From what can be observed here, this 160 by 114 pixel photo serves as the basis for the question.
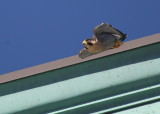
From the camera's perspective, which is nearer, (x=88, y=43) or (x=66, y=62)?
(x=88, y=43)

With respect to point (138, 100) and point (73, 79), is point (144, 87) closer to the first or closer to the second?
point (138, 100)

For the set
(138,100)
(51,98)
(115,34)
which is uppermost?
(115,34)

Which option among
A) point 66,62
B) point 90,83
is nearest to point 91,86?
point 90,83

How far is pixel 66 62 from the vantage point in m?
4.03

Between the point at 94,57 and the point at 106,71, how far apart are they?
0.45 feet

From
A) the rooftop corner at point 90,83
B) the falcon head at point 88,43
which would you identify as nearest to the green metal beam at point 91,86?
the rooftop corner at point 90,83

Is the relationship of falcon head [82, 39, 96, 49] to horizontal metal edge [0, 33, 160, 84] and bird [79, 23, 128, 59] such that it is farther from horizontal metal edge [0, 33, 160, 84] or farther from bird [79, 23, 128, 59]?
horizontal metal edge [0, 33, 160, 84]

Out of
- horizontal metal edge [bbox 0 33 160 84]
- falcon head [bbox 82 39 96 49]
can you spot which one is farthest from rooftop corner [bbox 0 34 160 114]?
falcon head [bbox 82 39 96 49]

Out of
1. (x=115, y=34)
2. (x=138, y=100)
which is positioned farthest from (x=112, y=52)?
(x=138, y=100)

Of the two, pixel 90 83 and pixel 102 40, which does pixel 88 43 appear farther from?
pixel 90 83

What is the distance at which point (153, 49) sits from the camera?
388cm

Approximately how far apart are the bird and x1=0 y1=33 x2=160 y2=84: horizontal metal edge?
49 mm

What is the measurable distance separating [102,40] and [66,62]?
12.6 inches

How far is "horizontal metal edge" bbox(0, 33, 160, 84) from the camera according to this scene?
3.89 metres
